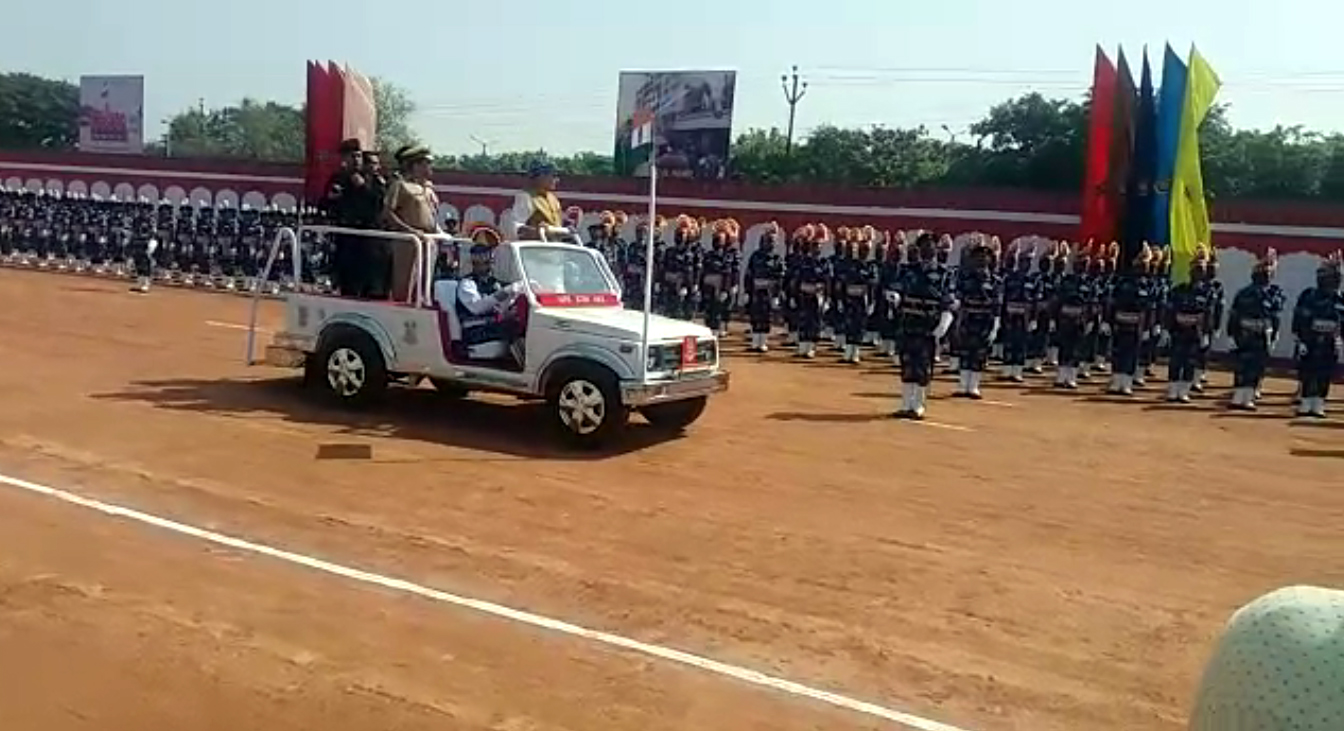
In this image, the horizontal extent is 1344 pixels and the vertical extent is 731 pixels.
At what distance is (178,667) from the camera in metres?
5.82

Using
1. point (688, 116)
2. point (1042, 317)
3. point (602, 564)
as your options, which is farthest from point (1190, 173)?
point (688, 116)

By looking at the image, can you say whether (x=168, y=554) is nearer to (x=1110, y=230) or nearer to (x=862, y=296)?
(x=862, y=296)

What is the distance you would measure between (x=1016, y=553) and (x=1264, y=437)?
7791 millimetres

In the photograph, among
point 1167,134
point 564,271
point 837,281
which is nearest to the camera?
point 564,271

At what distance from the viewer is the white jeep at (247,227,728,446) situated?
11.4 meters

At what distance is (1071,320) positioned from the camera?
1906cm

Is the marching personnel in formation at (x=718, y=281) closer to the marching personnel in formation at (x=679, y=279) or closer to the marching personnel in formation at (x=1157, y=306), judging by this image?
the marching personnel in formation at (x=679, y=279)

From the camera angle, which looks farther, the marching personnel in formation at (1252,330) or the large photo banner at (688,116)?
the large photo banner at (688,116)

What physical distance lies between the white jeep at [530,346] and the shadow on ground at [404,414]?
242 mm

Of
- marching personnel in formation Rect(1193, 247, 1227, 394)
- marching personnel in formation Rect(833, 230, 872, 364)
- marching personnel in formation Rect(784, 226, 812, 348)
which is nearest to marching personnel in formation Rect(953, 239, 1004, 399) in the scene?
marching personnel in formation Rect(1193, 247, 1227, 394)

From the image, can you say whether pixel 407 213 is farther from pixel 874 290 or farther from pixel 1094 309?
pixel 1094 309

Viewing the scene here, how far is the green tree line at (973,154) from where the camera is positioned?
1564 inches

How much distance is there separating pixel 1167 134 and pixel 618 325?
14.4m

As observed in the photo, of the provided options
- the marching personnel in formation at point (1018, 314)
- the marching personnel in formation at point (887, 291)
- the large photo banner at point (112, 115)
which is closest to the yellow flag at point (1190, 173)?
the marching personnel in formation at point (1018, 314)
